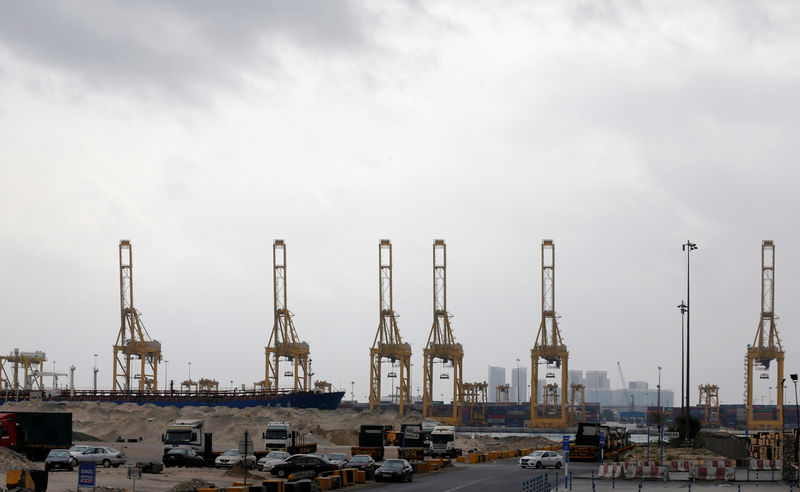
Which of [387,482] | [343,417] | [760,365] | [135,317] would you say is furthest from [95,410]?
[760,365]

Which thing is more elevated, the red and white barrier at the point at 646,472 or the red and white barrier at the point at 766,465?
the red and white barrier at the point at 646,472

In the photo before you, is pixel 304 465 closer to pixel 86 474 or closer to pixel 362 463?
pixel 362 463

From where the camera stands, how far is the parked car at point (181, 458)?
4944 centimetres

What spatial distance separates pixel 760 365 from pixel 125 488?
13690cm

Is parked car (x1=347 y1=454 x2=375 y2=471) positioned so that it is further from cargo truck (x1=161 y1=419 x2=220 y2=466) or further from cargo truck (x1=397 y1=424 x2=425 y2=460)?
cargo truck (x1=397 y1=424 x2=425 y2=460)

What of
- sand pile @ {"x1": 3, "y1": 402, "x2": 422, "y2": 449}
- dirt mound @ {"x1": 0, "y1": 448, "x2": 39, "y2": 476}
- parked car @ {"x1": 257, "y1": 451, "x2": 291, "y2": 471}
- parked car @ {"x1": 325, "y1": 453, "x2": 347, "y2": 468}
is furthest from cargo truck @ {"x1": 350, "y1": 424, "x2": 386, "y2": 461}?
sand pile @ {"x1": 3, "y1": 402, "x2": 422, "y2": 449}

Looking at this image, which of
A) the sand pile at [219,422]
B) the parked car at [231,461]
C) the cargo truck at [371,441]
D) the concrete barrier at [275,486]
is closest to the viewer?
the concrete barrier at [275,486]

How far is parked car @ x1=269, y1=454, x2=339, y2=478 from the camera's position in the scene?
44.2m

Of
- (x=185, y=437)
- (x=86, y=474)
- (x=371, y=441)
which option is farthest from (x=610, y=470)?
(x=86, y=474)

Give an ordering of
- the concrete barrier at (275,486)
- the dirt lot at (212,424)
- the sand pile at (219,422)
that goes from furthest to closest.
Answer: the sand pile at (219,422)
the dirt lot at (212,424)
the concrete barrier at (275,486)

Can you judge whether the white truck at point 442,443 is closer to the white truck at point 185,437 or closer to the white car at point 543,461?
the white car at point 543,461

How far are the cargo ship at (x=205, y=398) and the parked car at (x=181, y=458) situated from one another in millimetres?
80246

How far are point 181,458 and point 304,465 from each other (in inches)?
344

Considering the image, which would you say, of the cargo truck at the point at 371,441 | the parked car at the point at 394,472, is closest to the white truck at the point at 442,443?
the cargo truck at the point at 371,441
